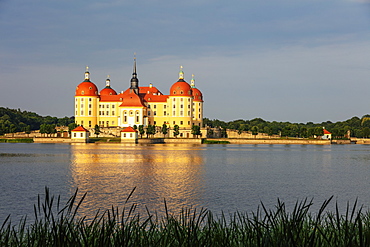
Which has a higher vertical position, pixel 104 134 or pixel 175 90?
pixel 175 90

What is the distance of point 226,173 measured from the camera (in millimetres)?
27547

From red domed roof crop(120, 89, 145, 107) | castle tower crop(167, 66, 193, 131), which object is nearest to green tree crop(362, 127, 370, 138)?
castle tower crop(167, 66, 193, 131)

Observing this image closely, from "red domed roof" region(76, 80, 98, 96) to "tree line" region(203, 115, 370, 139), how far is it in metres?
28.8

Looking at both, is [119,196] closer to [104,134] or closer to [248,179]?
[248,179]

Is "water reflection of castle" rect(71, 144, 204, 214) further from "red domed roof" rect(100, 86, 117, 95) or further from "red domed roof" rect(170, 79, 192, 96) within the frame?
"red domed roof" rect(100, 86, 117, 95)

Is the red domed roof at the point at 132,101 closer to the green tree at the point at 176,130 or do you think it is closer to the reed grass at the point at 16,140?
the green tree at the point at 176,130

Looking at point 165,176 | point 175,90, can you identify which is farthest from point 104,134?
point 165,176

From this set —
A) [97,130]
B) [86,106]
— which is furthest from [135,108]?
[86,106]

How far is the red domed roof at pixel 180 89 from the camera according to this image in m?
88.5

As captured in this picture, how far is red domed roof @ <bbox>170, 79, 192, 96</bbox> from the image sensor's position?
8850 cm

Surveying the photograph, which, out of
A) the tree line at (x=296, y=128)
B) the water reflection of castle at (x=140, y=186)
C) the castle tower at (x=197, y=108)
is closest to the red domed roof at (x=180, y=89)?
the castle tower at (x=197, y=108)

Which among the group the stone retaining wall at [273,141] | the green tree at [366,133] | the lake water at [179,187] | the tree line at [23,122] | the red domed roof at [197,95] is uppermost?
the red domed roof at [197,95]

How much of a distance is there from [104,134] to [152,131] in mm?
9914

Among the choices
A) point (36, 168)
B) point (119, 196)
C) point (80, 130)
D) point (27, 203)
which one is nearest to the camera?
point (27, 203)
